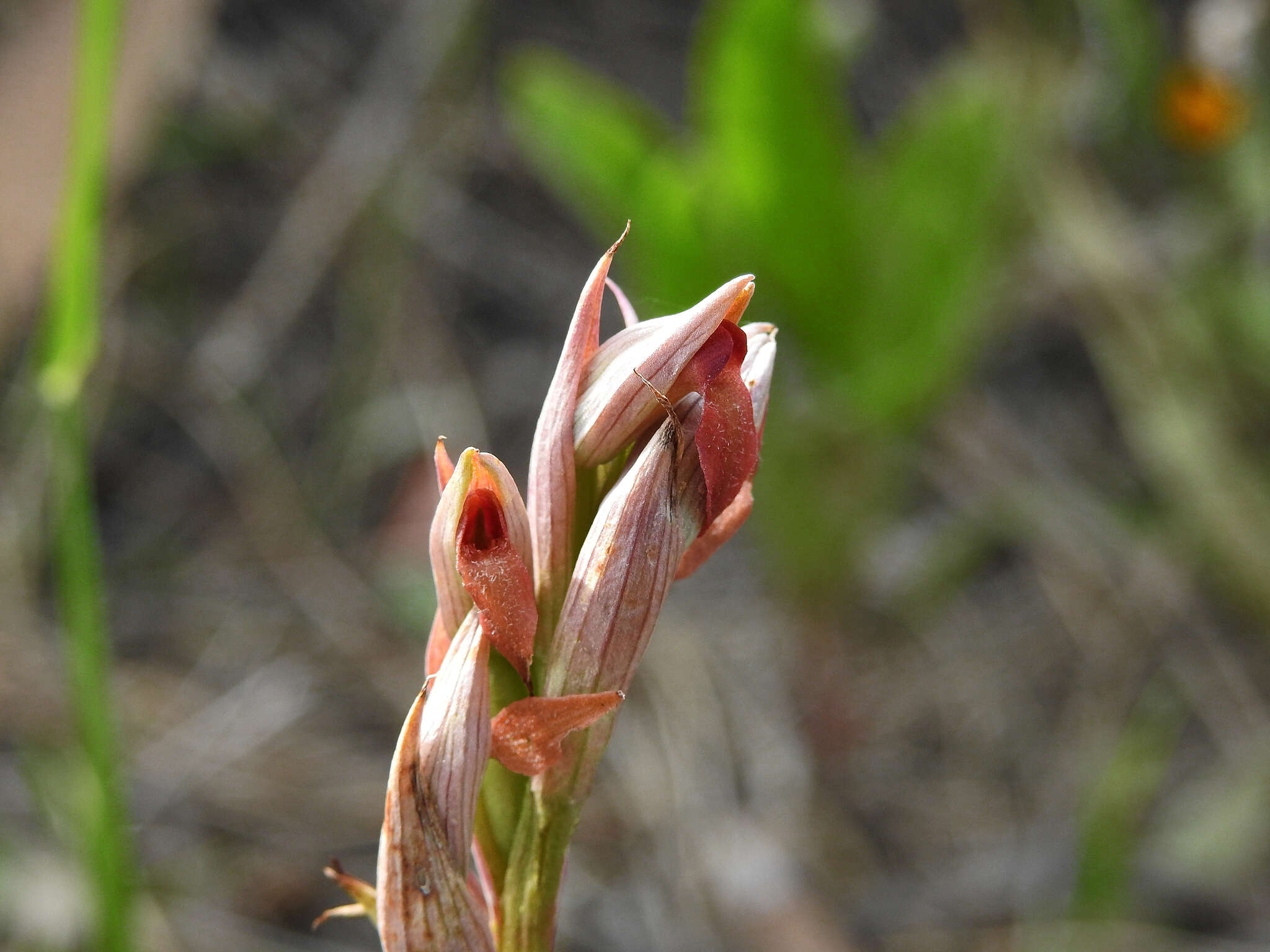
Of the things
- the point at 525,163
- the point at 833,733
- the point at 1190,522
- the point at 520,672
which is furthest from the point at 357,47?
the point at 520,672

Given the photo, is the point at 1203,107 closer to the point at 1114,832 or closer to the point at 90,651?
the point at 1114,832

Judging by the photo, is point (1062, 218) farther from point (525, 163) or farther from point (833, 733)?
point (525, 163)

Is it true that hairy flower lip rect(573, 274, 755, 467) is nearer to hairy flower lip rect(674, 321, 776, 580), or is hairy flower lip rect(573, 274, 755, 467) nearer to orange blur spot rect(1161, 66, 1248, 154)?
hairy flower lip rect(674, 321, 776, 580)

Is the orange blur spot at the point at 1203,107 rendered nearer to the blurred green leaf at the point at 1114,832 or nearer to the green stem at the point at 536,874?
the blurred green leaf at the point at 1114,832

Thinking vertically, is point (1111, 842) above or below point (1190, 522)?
below

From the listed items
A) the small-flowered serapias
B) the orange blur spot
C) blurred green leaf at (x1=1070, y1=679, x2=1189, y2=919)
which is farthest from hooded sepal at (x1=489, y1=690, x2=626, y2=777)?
Result: the orange blur spot

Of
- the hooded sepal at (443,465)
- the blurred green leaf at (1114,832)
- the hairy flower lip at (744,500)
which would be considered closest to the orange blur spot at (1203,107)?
the blurred green leaf at (1114,832)

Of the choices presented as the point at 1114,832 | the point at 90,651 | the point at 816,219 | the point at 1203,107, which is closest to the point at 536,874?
the point at 90,651
